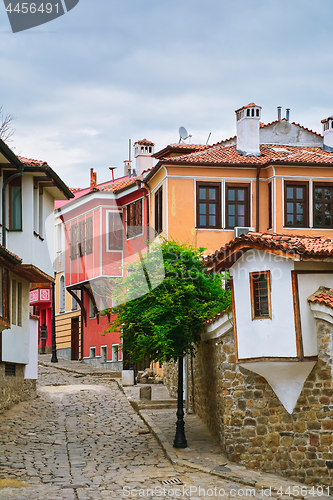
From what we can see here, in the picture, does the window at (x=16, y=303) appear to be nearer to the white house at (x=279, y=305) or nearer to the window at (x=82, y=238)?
the white house at (x=279, y=305)

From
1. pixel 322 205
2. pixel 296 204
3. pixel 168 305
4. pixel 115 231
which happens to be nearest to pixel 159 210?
pixel 115 231

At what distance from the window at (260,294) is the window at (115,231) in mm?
15030

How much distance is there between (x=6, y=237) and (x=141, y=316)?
16.9ft

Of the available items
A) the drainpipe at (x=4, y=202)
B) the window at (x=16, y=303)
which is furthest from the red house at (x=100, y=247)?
the drainpipe at (x=4, y=202)

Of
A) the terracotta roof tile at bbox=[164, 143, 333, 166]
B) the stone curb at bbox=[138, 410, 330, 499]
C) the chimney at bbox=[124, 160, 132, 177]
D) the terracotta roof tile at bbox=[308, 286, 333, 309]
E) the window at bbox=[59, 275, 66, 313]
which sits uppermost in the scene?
the chimney at bbox=[124, 160, 132, 177]

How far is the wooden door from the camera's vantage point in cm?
3278

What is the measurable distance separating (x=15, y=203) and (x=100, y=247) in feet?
31.3

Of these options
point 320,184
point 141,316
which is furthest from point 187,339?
point 320,184

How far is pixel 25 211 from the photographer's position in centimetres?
1825

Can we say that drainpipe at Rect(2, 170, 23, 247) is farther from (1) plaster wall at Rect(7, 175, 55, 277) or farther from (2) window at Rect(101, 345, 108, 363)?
(2) window at Rect(101, 345, 108, 363)

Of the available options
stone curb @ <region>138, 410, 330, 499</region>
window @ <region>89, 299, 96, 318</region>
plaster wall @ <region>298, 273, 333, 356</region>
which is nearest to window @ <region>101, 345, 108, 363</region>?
window @ <region>89, 299, 96, 318</region>

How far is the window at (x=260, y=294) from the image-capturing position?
12789mm

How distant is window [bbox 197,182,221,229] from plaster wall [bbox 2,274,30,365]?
6.24m

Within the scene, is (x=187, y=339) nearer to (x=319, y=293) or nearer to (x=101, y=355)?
(x=319, y=293)
